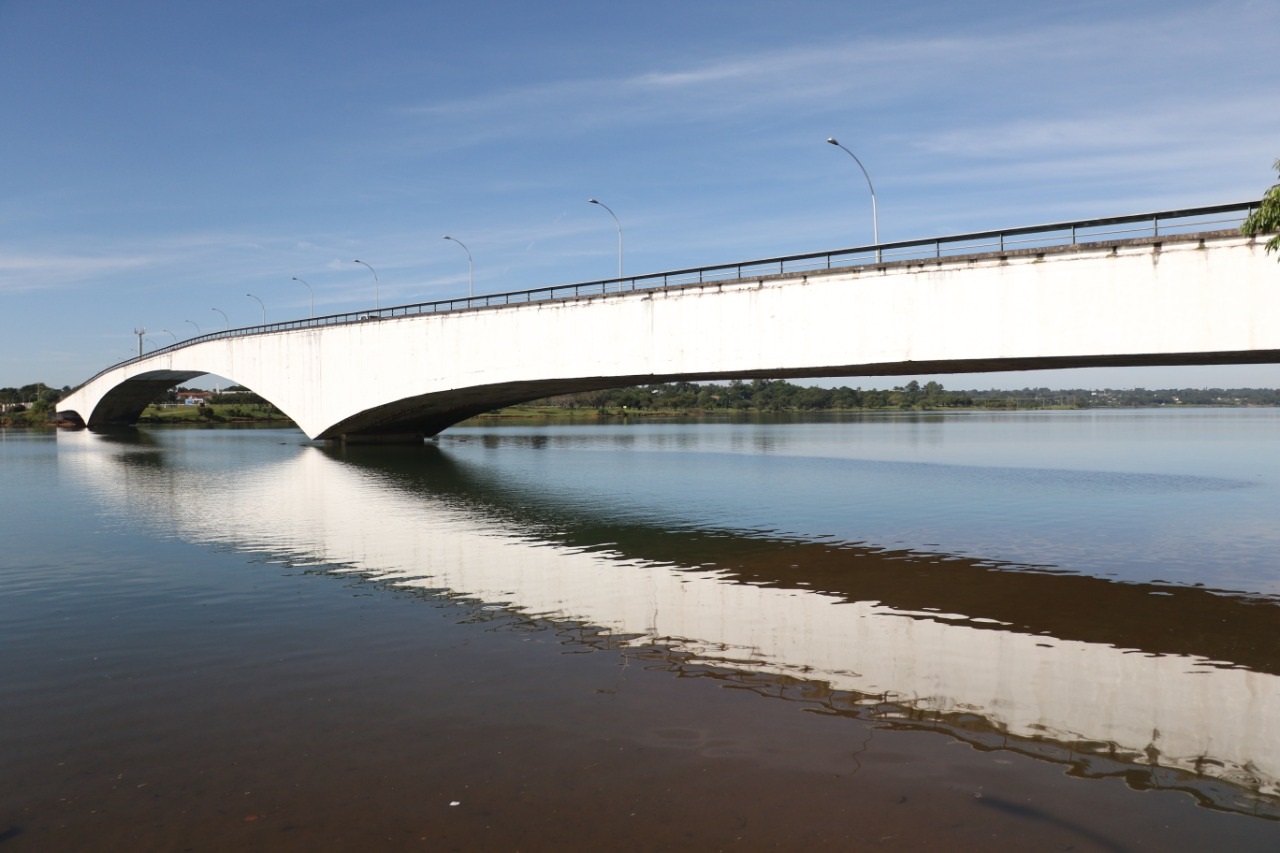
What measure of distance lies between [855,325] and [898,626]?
2003cm

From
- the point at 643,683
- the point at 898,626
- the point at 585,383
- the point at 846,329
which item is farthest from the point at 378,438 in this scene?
the point at 643,683

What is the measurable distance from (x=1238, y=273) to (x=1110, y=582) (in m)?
12.1

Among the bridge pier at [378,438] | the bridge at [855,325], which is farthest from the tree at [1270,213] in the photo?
the bridge pier at [378,438]

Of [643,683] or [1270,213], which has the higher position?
[1270,213]

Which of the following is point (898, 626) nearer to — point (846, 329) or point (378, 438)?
point (846, 329)

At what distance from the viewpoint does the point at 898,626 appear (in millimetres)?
12773

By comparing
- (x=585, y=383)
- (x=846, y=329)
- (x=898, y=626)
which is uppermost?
(x=846, y=329)

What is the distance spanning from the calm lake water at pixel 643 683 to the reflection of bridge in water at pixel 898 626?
7 cm

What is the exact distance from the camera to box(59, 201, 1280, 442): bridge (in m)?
24.0

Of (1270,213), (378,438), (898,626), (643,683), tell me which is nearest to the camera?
(643,683)

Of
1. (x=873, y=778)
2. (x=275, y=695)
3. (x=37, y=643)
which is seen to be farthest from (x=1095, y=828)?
(x=37, y=643)

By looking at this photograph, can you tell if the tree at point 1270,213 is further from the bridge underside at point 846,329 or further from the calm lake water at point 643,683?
the calm lake water at point 643,683

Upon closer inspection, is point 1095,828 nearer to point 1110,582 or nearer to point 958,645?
point 958,645

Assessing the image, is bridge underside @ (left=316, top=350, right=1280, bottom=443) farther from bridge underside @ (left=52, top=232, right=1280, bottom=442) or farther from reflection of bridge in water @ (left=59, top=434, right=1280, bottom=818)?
reflection of bridge in water @ (left=59, top=434, right=1280, bottom=818)
